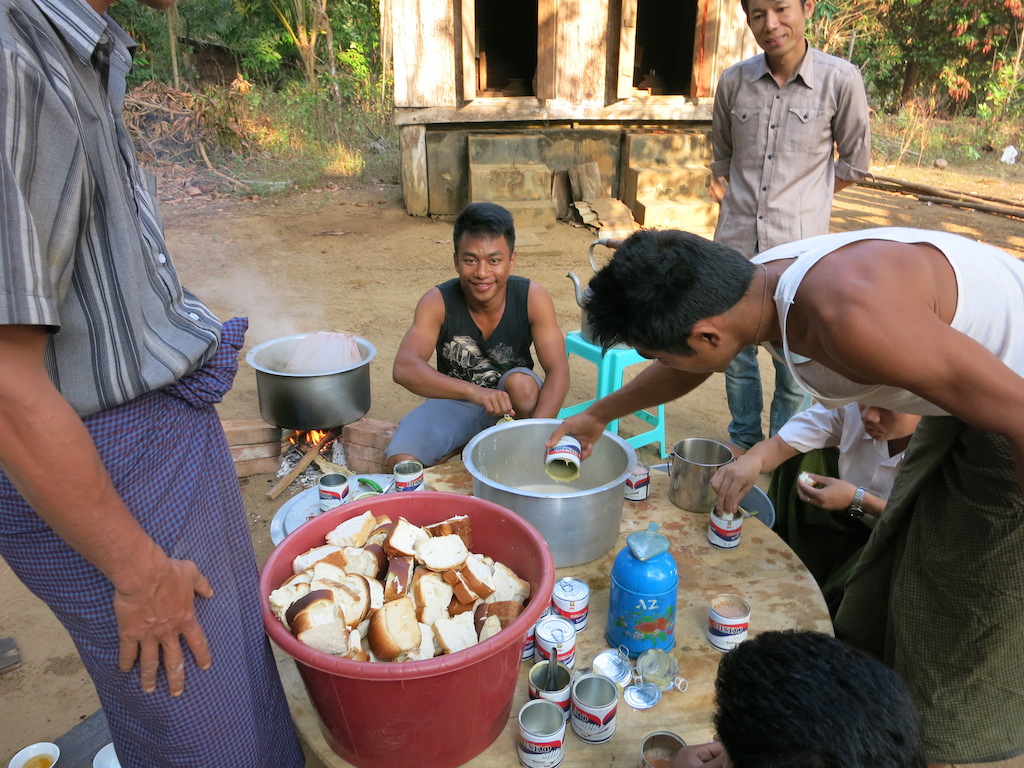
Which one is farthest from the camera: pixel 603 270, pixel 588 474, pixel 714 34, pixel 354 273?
pixel 714 34

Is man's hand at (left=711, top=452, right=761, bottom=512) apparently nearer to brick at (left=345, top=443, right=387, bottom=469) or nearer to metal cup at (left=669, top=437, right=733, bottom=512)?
metal cup at (left=669, top=437, right=733, bottom=512)

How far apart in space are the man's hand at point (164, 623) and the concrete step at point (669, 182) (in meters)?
7.32

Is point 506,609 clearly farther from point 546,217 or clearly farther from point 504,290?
point 546,217

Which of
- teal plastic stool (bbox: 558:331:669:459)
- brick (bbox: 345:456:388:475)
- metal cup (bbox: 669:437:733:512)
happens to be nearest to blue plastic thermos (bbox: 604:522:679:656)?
metal cup (bbox: 669:437:733:512)

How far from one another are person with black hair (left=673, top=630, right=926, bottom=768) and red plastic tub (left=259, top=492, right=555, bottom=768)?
0.37 meters

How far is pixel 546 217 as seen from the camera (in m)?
7.73

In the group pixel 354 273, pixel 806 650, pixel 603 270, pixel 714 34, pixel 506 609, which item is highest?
pixel 714 34

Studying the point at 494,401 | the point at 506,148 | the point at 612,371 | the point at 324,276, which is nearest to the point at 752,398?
the point at 612,371

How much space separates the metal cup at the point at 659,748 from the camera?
4.18 feet

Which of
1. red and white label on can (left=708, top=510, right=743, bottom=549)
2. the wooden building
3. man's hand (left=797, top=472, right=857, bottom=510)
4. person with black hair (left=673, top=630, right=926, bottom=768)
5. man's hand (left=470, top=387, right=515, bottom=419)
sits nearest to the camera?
person with black hair (left=673, top=630, right=926, bottom=768)

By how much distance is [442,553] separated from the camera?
4.95 feet

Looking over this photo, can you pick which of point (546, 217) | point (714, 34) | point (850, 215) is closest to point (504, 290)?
point (546, 217)

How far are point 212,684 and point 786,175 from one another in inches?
125

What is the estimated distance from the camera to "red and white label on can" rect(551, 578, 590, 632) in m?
1.58
